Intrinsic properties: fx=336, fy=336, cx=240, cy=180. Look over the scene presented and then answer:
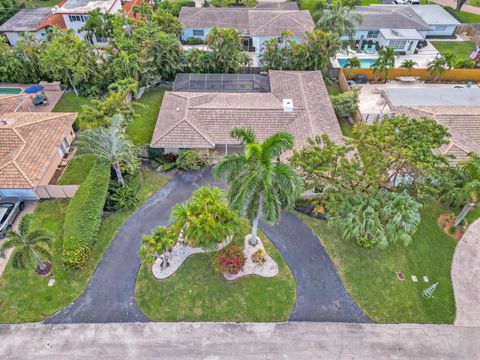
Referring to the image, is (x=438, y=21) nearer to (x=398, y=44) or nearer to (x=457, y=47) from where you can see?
(x=457, y=47)

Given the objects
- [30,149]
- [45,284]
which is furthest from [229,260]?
[30,149]

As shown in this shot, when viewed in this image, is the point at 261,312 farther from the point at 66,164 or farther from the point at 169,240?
the point at 66,164

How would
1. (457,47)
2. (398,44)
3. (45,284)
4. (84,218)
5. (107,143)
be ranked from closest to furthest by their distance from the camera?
(45,284) < (84,218) < (107,143) < (398,44) < (457,47)

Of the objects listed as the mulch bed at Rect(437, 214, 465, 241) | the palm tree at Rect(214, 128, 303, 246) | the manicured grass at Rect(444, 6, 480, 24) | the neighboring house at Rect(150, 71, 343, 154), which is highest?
the palm tree at Rect(214, 128, 303, 246)

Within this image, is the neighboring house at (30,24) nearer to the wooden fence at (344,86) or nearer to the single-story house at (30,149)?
the single-story house at (30,149)

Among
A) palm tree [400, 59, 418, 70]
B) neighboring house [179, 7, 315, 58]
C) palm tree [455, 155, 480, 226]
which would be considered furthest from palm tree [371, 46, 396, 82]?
palm tree [455, 155, 480, 226]

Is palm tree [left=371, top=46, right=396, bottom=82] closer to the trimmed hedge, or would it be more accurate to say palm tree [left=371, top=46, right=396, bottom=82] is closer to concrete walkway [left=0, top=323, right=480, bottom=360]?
concrete walkway [left=0, top=323, right=480, bottom=360]

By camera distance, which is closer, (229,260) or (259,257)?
(229,260)
